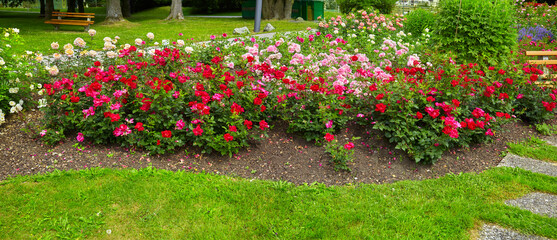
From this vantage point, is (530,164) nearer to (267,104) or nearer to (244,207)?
(267,104)

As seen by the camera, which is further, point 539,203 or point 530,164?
point 530,164

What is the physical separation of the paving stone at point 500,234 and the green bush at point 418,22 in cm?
712

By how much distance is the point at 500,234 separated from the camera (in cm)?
292

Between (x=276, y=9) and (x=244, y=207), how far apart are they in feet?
61.4

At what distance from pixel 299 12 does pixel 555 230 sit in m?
21.2

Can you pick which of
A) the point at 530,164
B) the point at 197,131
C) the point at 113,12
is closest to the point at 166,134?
the point at 197,131

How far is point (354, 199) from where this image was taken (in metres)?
3.31

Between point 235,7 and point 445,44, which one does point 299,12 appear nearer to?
point 235,7

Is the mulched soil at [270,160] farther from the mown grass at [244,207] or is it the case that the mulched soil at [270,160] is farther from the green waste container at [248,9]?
the green waste container at [248,9]

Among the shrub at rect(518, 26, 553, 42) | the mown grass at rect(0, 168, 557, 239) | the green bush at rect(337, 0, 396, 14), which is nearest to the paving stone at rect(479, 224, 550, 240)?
the mown grass at rect(0, 168, 557, 239)

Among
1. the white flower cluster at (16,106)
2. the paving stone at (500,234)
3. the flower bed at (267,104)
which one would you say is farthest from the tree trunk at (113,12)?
the paving stone at (500,234)

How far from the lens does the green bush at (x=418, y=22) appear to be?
9344 mm

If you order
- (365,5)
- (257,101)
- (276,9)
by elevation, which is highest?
(276,9)

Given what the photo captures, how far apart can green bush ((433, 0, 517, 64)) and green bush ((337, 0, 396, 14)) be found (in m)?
9.48
